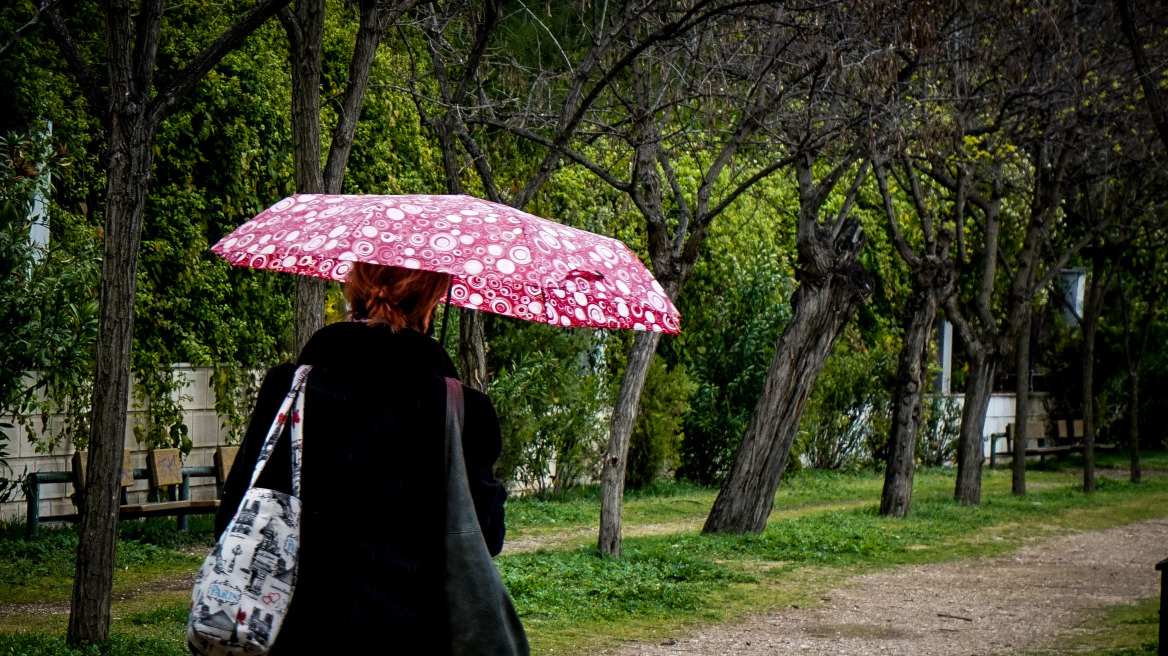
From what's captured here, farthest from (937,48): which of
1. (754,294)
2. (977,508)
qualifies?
(754,294)

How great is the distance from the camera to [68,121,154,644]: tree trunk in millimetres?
6086

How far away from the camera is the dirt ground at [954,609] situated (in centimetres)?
768

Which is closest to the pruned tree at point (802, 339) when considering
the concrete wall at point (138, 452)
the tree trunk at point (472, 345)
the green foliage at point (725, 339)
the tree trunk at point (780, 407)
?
the tree trunk at point (780, 407)

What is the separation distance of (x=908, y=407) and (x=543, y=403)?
175 inches

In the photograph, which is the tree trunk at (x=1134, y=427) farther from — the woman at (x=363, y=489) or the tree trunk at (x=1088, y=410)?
the woman at (x=363, y=489)

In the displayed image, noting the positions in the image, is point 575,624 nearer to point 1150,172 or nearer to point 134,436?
point 134,436

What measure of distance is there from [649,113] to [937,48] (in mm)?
3083

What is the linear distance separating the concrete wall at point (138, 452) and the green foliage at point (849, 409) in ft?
31.5

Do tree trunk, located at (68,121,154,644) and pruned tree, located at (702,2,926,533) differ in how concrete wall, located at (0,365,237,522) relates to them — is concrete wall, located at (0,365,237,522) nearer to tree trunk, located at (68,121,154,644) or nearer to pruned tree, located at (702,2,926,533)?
pruned tree, located at (702,2,926,533)

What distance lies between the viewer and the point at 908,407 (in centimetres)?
1434

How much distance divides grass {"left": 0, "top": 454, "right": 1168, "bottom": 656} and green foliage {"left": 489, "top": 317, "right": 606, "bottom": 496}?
0.51 meters

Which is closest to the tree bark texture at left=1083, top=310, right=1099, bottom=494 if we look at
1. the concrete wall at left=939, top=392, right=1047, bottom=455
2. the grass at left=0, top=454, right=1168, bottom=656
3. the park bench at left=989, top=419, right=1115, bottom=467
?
the grass at left=0, top=454, right=1168, bottom=656

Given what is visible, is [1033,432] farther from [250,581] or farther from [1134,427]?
[250,581]

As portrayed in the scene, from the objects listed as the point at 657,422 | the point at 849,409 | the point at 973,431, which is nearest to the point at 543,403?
the point at 657,422
